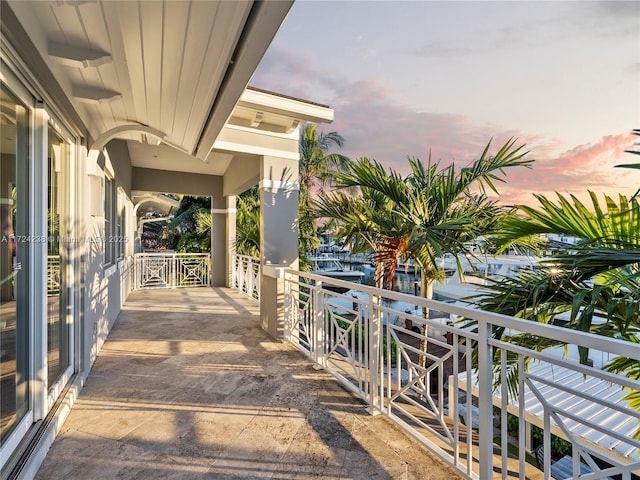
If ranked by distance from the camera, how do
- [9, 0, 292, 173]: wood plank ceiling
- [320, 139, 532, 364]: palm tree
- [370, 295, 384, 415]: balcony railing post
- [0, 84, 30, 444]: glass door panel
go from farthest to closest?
[320, 139, 532, 364]: palm tree, [370, 295, 384, 415]: balcony railing post, [0, 84, 30, 444]: glass door panel, [9, 0, 292, 173]: wood plank ceiling

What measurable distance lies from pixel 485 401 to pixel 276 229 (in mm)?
3235

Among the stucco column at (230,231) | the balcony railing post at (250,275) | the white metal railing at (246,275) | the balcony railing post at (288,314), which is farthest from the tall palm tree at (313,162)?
the balcony railing post at (288,314)

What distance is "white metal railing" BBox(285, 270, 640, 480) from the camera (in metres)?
1.28

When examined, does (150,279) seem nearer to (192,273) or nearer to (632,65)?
(192,273)

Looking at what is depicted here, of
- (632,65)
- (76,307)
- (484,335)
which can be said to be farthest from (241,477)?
(632,65)

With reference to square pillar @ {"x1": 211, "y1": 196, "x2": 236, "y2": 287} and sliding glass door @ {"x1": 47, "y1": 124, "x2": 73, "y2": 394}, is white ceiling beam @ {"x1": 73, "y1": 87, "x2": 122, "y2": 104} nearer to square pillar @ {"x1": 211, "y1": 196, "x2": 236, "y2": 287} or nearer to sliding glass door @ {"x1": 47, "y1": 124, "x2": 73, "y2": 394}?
sliding glass door @ {"x1": 47, "y1": 124, "x2": 73, "y2": 394}

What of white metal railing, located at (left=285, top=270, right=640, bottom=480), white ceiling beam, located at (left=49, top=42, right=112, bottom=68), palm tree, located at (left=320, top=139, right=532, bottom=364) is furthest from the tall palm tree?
white ceiling beam, located at (left=49, top=42, right=112, bottom=68)

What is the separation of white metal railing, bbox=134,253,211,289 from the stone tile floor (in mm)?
5155

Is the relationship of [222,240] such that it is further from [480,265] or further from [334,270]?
[334,270]

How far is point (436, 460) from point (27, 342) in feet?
7.96

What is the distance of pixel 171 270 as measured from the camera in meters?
8.91

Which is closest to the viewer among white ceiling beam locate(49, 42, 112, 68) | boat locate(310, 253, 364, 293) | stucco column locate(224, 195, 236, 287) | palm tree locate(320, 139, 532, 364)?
white ceiling beam locate(49, 42, 112, 68)

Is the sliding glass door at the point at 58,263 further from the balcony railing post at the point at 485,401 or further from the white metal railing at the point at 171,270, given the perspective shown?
the white metal railing at the point at 171,270

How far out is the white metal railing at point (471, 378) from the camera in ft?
4.21
